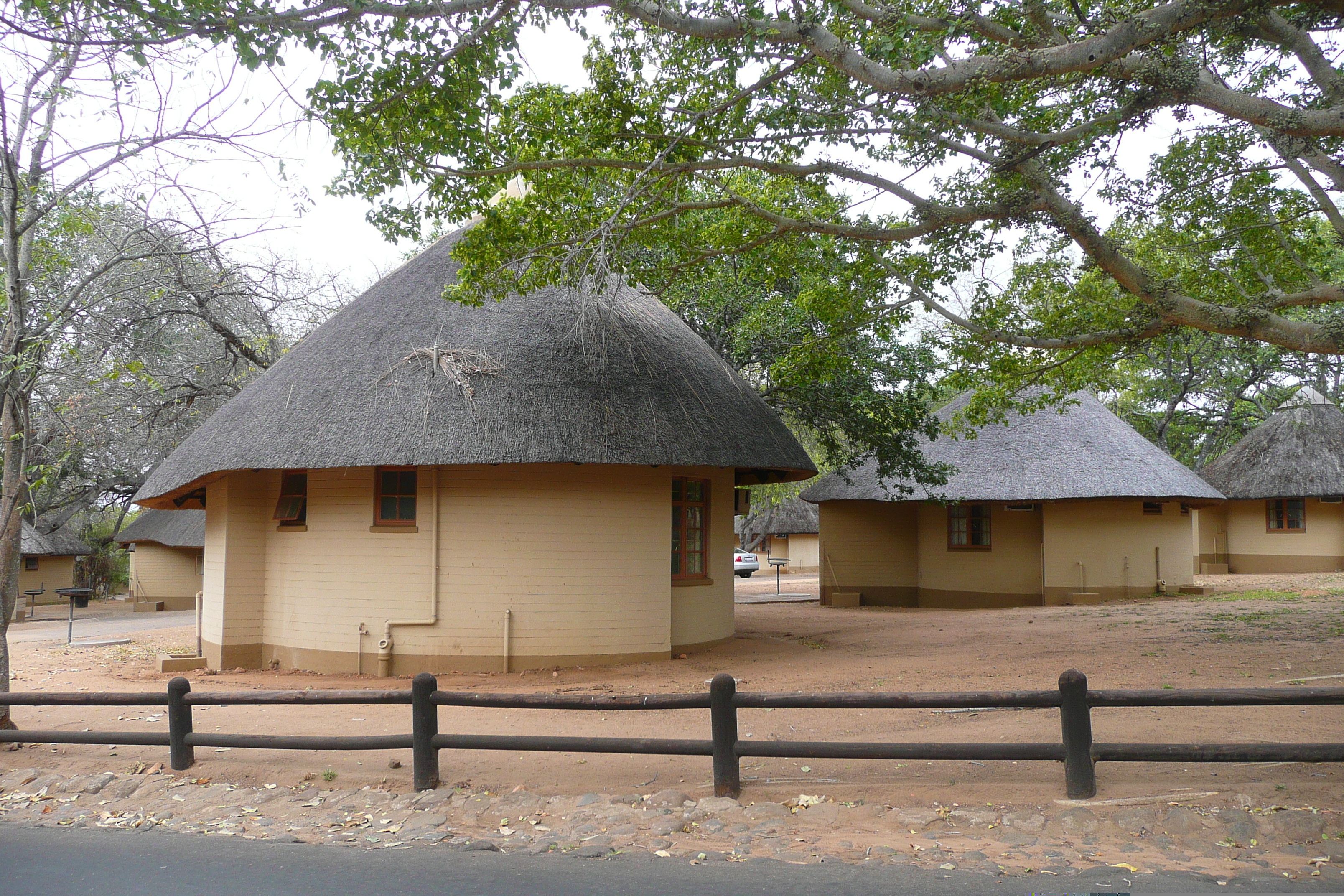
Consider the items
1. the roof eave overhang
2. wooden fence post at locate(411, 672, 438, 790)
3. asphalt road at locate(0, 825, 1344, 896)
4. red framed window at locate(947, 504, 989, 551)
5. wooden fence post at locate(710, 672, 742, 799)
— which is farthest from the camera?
red framed window at locate(947, 504, 989, 551)

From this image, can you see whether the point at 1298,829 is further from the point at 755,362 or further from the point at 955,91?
the point at 755,362

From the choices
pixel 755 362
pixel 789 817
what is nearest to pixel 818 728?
pixel 789 817

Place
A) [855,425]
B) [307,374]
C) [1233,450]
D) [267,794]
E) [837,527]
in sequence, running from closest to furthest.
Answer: [267,794], [307,374], [855,425], [837,527], [1233,450]

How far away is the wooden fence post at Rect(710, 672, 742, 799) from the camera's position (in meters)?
6.59

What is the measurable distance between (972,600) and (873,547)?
285 centimetres

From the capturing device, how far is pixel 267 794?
23.4 feet

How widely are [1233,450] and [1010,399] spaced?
21133mm

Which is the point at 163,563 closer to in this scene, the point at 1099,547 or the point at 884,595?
the point at 884,595

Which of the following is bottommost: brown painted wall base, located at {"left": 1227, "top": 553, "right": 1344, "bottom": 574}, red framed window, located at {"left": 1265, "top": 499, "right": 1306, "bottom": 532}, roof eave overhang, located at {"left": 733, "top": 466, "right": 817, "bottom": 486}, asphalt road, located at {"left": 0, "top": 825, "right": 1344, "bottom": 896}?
asphalt road, located at {"left": 0, "top": 825, "right": 1344, "bottom": 896}

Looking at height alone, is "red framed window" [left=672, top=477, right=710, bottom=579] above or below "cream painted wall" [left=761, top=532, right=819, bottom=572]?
above

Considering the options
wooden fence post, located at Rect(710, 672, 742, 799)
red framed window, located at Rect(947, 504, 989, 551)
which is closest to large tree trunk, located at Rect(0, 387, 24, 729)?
wooden fence post, located at Rect(710, 672, 742, 799)

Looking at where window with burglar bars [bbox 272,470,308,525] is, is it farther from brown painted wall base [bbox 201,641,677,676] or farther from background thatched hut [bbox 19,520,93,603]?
background thatched hut [bbox 19,520,93,603]

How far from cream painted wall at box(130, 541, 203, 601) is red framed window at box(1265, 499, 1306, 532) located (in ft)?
115

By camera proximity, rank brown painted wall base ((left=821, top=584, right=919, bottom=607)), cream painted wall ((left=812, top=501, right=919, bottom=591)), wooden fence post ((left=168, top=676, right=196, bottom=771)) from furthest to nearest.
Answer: cream painted wall ((left=812, top=501, right=919, bottom=591)) < brown painted wall base ((left=821, top=584, right=919, bottom=607)) < wooden fence post ((left=168, top=676, right=196, bottom=771))
